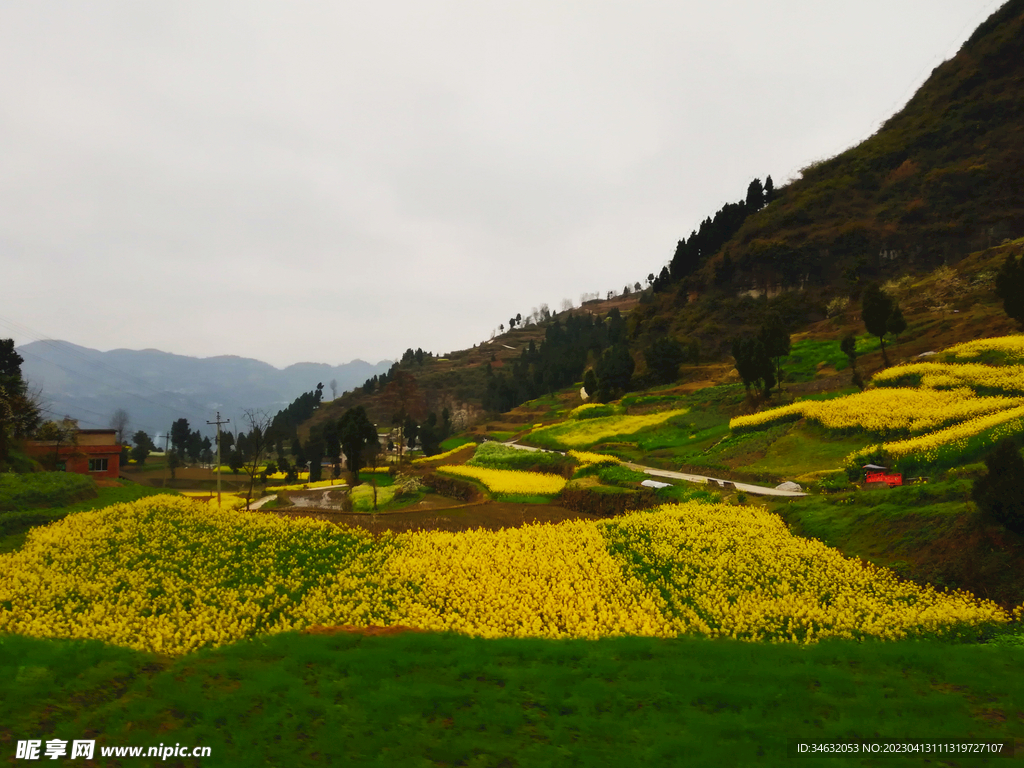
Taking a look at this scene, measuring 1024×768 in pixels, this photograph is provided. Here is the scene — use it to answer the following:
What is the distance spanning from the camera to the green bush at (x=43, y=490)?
848 inches

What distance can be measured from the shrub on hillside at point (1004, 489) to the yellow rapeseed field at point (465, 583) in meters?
2.21

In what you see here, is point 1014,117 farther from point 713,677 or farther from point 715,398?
point 713,677

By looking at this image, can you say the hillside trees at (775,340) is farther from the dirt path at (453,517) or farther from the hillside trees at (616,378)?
the dirt path at (453,517)

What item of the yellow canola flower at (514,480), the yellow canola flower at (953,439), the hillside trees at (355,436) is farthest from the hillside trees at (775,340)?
the hillside trees at (355,436)

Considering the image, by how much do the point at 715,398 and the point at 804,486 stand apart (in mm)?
24108

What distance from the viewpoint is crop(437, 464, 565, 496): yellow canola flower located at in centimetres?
3058

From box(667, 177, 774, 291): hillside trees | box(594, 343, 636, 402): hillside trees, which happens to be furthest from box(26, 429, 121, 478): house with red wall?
box(667, 177, 774, 291): hillside trees

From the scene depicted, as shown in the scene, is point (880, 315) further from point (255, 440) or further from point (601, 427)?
point (255, 440)

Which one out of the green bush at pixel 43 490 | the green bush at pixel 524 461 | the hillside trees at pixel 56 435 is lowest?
the green bush at pixel 524 461

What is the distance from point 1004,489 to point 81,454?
156 ft

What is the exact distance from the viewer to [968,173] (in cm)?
7262

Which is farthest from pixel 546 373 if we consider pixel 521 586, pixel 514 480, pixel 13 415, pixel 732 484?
pixel 521 586

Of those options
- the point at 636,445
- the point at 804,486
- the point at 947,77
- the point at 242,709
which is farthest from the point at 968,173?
the point at 242,709

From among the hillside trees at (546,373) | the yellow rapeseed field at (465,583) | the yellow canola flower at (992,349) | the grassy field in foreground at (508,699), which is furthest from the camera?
the hillside trees at (546,373)
